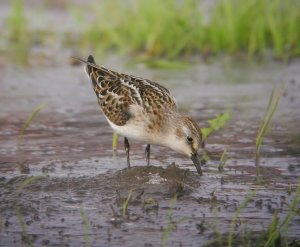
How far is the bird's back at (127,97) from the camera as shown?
811 centimetres

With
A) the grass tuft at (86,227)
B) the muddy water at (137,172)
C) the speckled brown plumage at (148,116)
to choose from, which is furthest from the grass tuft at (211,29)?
the grass tuft at (86,227)

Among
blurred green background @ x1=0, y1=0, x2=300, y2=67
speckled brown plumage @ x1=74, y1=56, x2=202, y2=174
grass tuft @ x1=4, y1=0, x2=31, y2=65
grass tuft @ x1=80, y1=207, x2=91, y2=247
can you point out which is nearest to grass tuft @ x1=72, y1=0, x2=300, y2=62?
blurred green background @ x1=0, y1=0, x2=300, y2=67

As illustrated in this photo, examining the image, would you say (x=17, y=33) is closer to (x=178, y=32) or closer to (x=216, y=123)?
(x=178, y=32)

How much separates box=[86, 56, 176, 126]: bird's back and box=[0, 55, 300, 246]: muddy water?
546 millimetres

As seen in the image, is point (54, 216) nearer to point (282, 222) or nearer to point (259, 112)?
point (282, 222)

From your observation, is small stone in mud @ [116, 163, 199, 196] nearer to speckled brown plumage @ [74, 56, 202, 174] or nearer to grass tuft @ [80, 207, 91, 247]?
speckled brown plumage @ [74, 56, 202, 174]

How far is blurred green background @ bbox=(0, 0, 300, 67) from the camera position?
44.3 ft

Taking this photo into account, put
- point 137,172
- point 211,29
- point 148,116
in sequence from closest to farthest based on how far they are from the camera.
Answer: point 137,172 < point 148,116 < point 211,29

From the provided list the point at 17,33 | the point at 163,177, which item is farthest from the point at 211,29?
the point at 163,177

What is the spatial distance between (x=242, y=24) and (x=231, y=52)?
0.56 metres

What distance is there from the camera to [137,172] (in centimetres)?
778

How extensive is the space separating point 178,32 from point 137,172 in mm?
6312

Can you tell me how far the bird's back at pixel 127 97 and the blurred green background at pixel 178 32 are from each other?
4518mm

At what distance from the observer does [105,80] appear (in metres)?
8.75
